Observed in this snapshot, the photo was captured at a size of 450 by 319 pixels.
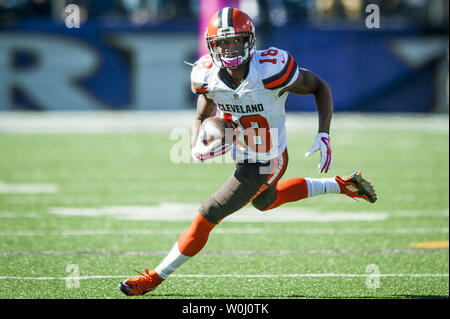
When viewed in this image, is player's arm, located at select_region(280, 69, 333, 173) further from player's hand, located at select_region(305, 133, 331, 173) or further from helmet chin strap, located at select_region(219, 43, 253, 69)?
helmet chin strap, located at select_region(219, 43, 253, 69)

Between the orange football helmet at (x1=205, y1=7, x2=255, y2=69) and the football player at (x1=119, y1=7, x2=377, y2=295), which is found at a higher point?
the orange football helmet at (x1=205, y1=7, x2=255, y2=69)

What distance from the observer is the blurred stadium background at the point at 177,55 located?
16141 millimetres

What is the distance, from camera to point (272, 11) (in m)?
16.4

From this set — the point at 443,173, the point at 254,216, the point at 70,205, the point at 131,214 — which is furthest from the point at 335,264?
the point at 443,173

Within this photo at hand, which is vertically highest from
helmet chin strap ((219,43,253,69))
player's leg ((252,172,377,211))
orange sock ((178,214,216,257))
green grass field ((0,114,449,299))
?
helmet chin strap ((219,43,253,69))

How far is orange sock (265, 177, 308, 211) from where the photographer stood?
4.24 meters

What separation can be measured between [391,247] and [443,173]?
12.2 ft

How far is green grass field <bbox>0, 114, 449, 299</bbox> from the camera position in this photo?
408 centimetres

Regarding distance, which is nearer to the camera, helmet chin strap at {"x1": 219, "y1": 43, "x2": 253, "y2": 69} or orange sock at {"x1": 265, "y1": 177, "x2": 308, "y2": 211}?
helmet chin strap at {"x1": 219, "y1": 43, "x2": 253, "y2": 69}

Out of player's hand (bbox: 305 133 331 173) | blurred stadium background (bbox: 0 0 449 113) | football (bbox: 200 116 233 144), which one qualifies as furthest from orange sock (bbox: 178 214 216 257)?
blurred stadium background (bbox: 0 0 449 113)
